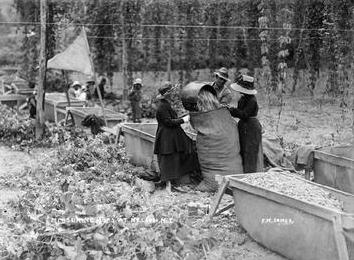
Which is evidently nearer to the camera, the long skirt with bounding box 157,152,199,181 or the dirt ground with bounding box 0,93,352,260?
the dirt ground with bounding box 0,93,352,260

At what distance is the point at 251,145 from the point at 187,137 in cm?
101

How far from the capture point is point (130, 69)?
19.2 meters

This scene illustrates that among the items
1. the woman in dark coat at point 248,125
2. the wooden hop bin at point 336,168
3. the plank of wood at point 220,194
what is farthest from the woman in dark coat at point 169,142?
the wooden hop bin at point 336,168

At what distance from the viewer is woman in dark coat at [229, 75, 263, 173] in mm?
8578

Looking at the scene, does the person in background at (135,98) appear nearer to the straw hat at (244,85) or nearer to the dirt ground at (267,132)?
the dirt ground at (267,132)

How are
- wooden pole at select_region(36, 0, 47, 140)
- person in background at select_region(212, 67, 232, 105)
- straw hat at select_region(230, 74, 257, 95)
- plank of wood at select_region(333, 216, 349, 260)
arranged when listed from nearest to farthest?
plank of wood at select_region(333, 216, 349, 260), straw hat at select_region(230, 74, 257, 95), person in background at select_region(212, 67, 232, 105), wooden pole at select_region(36, 0, 47, 140)

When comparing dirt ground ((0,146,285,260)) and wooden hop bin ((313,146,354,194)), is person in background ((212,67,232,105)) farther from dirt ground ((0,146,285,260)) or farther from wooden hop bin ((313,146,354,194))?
wooden hop bin ((313,146,354,194))

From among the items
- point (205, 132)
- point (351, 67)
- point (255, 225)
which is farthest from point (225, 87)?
point (351, 67)

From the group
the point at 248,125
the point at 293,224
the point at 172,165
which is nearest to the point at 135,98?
the point at 172,165

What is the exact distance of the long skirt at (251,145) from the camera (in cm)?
870

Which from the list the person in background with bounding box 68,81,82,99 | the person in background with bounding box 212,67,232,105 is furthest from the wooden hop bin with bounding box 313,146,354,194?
the person in background with bounding box 68,81,82,99

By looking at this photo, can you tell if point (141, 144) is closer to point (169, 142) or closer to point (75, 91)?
point (169, 142)

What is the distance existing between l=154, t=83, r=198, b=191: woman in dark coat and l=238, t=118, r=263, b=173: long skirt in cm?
83

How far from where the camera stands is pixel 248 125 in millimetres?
8727
